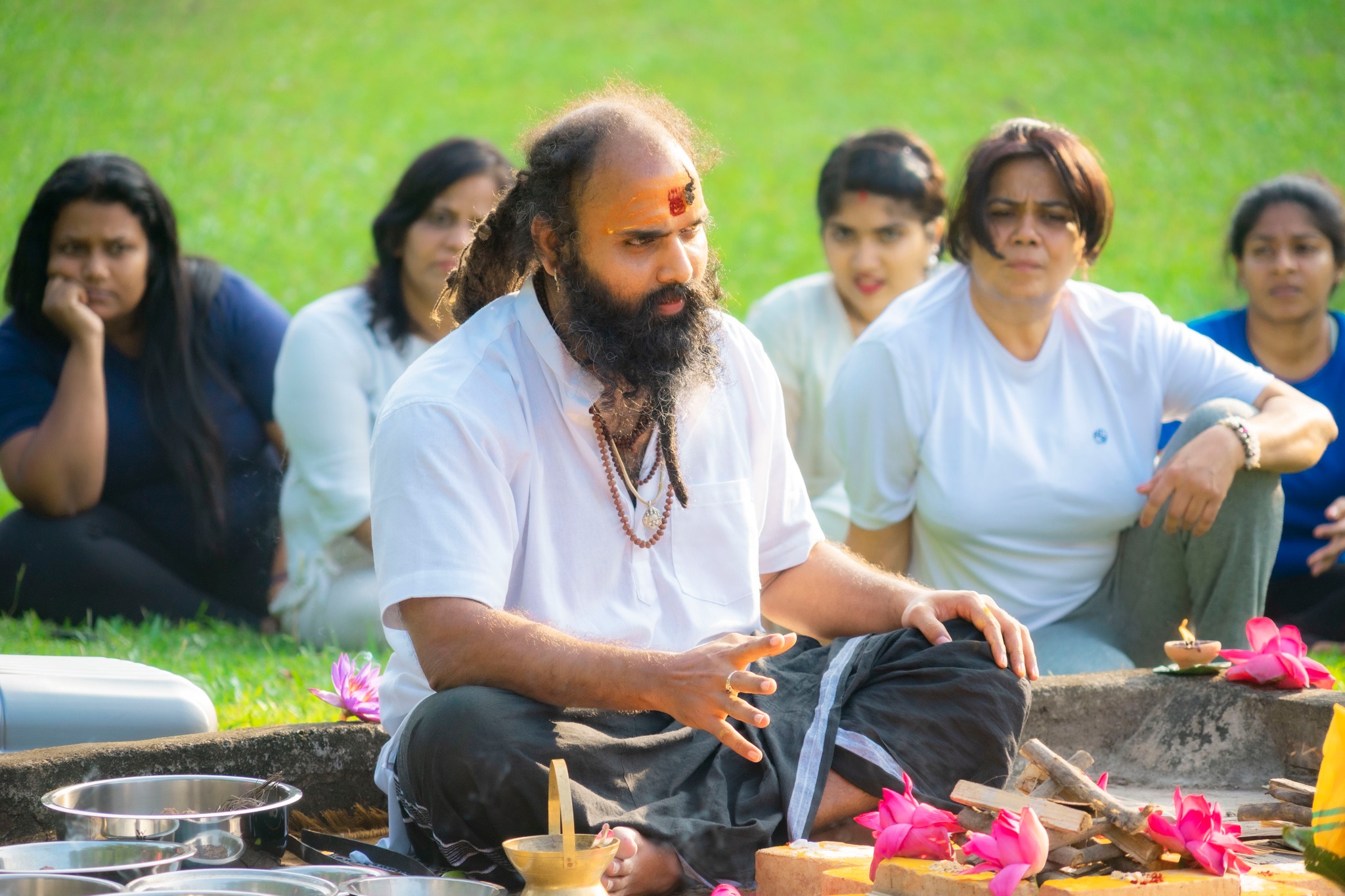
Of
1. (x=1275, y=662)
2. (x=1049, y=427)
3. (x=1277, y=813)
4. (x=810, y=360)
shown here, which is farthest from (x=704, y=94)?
(x=1277, y=813)

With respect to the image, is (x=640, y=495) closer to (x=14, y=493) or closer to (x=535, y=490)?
(x=535, y=490)

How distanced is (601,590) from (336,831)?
3.22 ft

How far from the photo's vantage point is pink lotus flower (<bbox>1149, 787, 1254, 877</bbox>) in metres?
2.65

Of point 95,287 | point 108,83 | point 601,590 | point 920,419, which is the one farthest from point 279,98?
point 601,590

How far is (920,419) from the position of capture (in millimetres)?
4793

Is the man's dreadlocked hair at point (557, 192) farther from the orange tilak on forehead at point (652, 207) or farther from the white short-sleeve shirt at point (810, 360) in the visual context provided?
the white short-sleeve shirt at point (810, 360)

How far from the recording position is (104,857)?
9.28ft

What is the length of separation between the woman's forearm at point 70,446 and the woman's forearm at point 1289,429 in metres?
4.14

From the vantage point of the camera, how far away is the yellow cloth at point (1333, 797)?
8.50ft

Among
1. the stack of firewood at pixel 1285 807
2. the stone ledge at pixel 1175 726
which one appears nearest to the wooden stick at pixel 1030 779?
the stack of firewood at pixel 1285 807

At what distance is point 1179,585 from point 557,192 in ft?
7.81

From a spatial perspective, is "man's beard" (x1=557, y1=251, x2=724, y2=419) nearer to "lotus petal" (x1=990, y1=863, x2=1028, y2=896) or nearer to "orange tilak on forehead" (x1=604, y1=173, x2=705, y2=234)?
"orange tilak on forehead" (x1=604, y1=173, x2=705, y2=234)

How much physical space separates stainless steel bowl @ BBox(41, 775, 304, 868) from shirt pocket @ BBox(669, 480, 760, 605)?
977mm

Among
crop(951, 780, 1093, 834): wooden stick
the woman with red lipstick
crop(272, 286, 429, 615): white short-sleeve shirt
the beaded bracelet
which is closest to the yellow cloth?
crop(951, 780, 1093, 834): wooden stick
